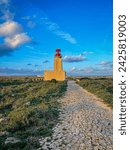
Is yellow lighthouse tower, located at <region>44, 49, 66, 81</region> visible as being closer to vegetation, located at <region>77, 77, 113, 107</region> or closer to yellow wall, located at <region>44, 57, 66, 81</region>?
yellow wall, located at <region>44, 57, 66, 81</region>

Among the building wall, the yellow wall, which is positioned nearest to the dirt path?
the yellow wall

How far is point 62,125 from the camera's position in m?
9.77

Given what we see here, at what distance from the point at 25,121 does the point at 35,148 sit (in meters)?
3.04

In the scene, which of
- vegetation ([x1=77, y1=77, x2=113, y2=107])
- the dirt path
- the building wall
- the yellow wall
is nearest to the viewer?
the dirt path

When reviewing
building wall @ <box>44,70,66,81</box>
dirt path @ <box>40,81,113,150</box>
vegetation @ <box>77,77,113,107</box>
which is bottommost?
dirt path @ <box>40,81,113,150</box>

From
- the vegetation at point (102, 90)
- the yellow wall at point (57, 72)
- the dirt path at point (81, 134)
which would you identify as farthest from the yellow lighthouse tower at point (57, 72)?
the dirt path at point (81, 134)

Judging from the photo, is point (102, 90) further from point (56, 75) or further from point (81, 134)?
point (56, 75)

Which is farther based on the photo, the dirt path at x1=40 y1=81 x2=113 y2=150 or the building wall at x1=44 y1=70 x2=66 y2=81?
the building wall at x1=44 y1=70 x2=66 y2=81

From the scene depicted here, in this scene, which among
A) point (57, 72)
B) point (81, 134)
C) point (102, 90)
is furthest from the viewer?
point (57, 72)

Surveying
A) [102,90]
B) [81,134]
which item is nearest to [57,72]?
[102,90]

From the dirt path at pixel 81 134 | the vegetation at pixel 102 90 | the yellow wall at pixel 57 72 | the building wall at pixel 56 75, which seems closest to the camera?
the dirt path at pixel 81 134

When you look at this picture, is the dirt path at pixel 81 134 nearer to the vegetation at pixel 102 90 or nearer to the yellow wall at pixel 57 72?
the vegetation at pixel 102 90

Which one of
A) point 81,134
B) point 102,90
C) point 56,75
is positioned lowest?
point 81,134

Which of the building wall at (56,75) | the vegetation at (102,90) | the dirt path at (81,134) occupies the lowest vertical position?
the dirt path at (81,134)
